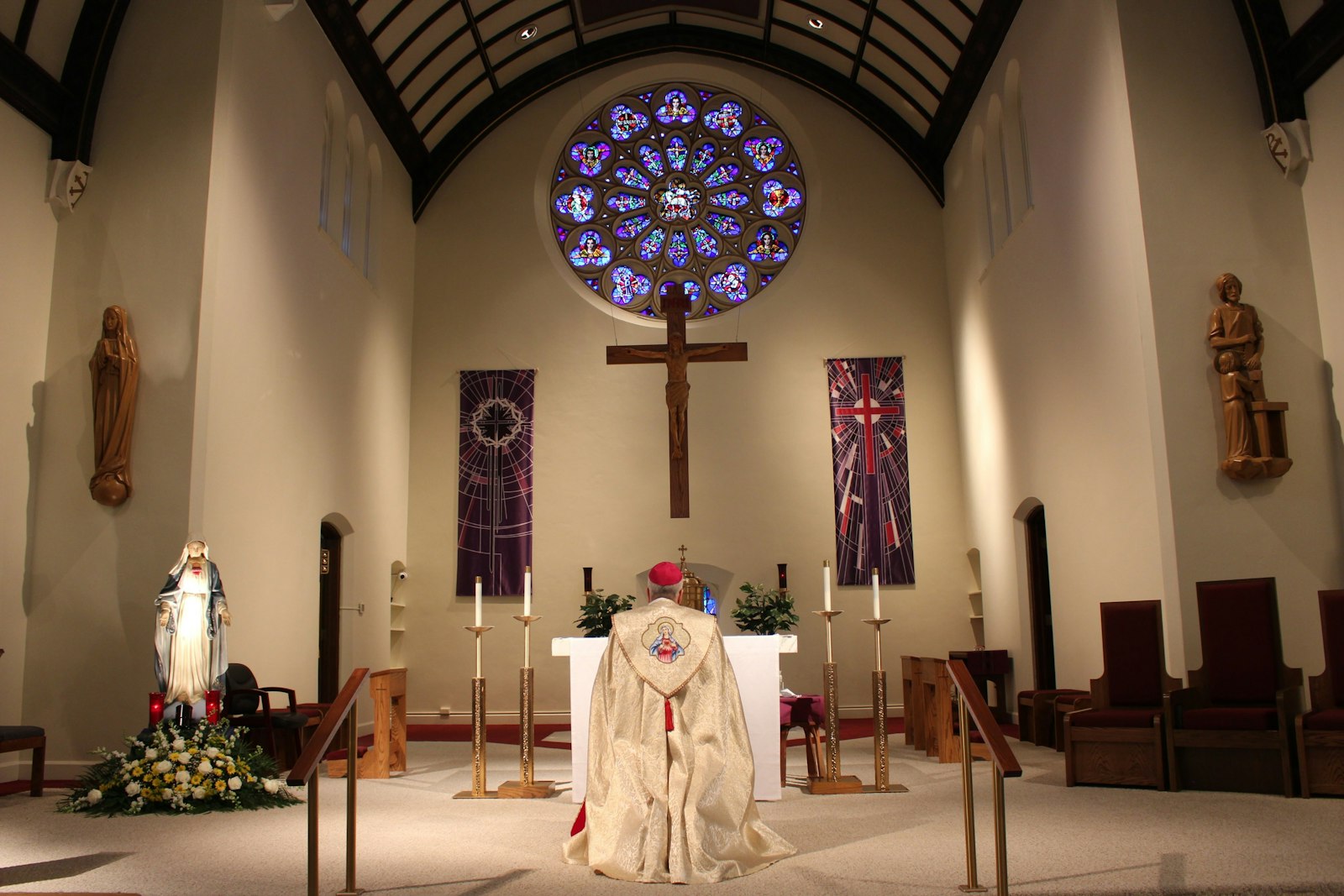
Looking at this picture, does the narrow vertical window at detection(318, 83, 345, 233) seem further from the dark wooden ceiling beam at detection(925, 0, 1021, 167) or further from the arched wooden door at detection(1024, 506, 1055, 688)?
the arched wooden door at detection(1024, 506, 1055, 688)

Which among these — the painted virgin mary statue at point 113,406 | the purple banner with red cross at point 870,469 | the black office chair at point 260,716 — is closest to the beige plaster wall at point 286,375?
the black office chair at point 260,716

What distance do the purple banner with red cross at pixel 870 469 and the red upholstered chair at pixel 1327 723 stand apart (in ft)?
20.3

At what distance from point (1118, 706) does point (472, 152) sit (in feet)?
32.5

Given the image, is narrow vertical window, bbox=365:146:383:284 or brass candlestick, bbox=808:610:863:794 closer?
brass candlestick, bbox=808:610:863:794

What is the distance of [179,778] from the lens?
20.3ft

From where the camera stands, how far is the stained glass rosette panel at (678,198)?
13.4m

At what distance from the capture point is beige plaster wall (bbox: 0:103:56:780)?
7570 mm

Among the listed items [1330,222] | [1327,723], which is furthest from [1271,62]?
[1327,723]

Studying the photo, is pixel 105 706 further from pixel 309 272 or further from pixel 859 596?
pixel 859 596

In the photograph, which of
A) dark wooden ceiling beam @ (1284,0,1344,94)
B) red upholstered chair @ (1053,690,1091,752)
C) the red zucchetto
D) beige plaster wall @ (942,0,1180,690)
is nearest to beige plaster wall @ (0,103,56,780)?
the red zucchetto

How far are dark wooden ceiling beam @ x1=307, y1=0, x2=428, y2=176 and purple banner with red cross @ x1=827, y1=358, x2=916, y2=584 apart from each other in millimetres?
5476

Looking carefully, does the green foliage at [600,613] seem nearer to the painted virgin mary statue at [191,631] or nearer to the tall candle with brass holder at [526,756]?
the tall candle with brass holder at [526,756]

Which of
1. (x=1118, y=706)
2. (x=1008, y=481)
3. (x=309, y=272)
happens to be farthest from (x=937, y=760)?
(x=309, y=272)

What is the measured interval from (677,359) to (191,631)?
494 centimetres
